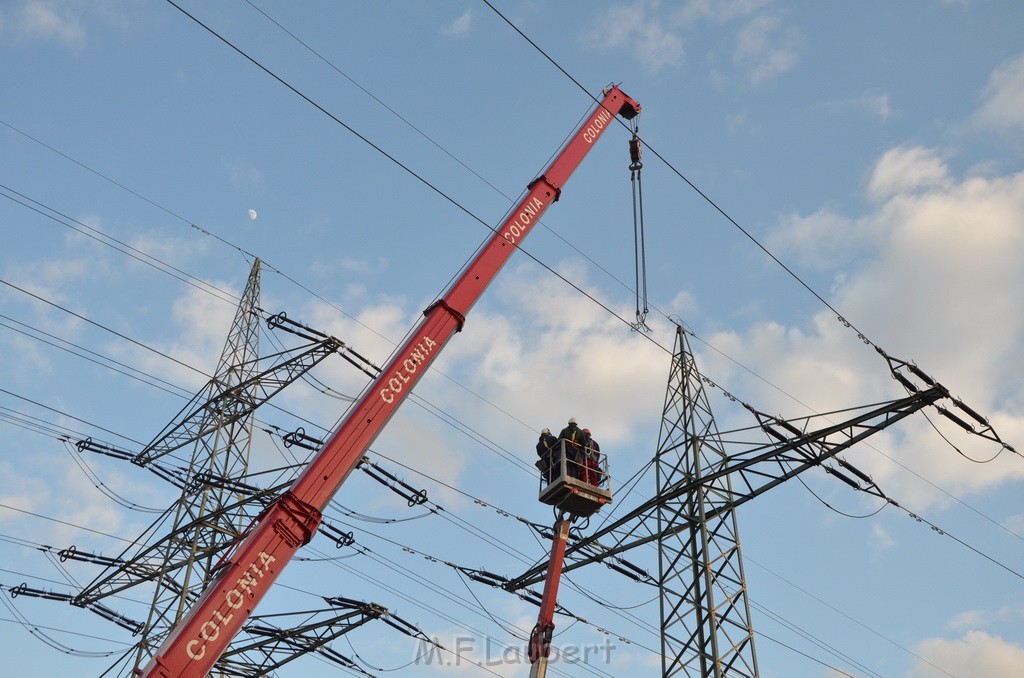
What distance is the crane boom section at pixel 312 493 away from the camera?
43.4 ft

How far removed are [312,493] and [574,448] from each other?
6.43 m

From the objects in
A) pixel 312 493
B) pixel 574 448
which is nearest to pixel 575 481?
pixel 574 448

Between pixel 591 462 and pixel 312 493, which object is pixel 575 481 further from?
pixel 312 493

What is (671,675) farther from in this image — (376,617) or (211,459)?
(211,459)

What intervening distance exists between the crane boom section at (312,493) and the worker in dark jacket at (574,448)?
138 inches

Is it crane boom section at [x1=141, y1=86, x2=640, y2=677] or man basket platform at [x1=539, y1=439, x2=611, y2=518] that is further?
man basket platform at [x1=539, y1=439, x2=611, y2=518]

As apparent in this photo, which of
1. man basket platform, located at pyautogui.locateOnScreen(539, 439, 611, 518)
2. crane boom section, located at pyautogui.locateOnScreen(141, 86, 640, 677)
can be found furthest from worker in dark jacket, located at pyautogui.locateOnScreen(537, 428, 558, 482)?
crane boom section, located at pyautogui.locateOnScreen(141, 86, 640, 677)

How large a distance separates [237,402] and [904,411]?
1774cm

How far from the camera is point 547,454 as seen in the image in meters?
19.7

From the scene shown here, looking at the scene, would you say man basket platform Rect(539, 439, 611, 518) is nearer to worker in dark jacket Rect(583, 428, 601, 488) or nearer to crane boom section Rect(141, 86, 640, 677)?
worker in dark jacket Rect(583, 428, 601, 488)

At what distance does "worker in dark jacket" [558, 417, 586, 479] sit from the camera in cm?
1917

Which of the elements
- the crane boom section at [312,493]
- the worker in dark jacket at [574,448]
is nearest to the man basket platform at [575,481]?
the worker in dark jacket at [574,448]

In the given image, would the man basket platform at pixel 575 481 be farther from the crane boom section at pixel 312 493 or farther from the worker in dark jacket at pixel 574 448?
the crane boom section at pixel 312 493

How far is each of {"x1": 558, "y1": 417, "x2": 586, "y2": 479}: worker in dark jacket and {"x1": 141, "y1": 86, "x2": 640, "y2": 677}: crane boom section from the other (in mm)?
3517
